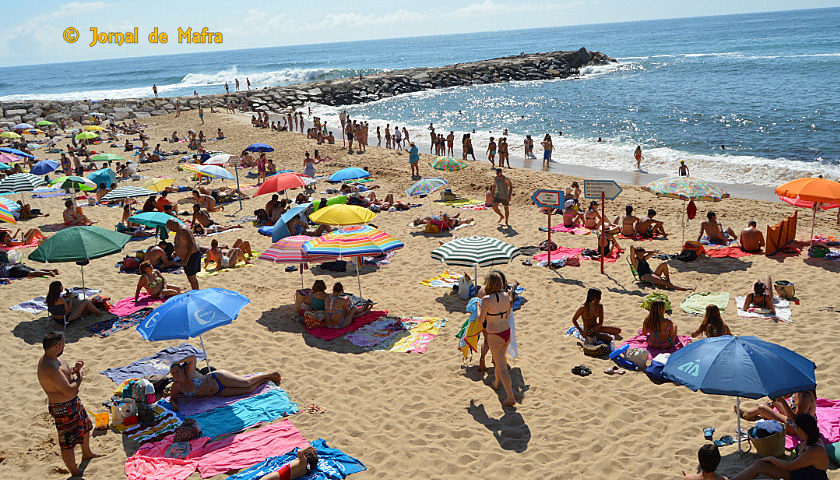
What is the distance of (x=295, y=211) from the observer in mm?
11641

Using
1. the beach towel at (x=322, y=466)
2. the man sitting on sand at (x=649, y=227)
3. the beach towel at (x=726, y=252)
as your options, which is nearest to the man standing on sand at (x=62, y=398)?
the beach towel at (x=322, y=466)

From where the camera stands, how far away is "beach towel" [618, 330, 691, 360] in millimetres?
7230

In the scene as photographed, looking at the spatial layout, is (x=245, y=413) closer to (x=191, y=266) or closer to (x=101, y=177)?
(x=191, y=266)

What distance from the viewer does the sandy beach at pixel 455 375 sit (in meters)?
5.50

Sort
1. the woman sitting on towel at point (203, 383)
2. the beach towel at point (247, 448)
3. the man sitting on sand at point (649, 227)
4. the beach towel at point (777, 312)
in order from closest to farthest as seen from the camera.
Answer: the beach towel at point (247, 448) → the woman sitting on towel at point (203, 383) → the beach towel at point (777, 312) → the man sitting on sand at point (649, 227)

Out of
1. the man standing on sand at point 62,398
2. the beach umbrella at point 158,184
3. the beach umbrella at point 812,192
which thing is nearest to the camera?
the man standing on sand at point 62,398

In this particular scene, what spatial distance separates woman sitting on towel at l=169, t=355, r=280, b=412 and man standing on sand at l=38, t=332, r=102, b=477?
3.97 ft

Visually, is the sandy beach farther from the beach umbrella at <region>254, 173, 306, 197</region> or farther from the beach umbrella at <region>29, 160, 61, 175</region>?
the beach umbrella at <region>29, 160, 61, 175</region>

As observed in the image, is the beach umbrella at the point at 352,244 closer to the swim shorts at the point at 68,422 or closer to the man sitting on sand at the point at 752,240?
the swim shorts at the point at 68,422

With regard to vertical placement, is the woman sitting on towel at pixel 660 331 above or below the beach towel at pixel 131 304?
above

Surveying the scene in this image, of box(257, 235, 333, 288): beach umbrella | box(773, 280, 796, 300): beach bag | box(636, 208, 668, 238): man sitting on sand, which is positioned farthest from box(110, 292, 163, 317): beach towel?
box(773, 280, 796, 300): beach bag

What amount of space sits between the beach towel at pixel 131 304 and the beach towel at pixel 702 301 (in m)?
8.37

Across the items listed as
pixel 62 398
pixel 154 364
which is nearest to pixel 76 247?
pixel 154 364

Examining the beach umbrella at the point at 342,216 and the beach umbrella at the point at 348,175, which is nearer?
the beach umbrella at the point at 342,216
